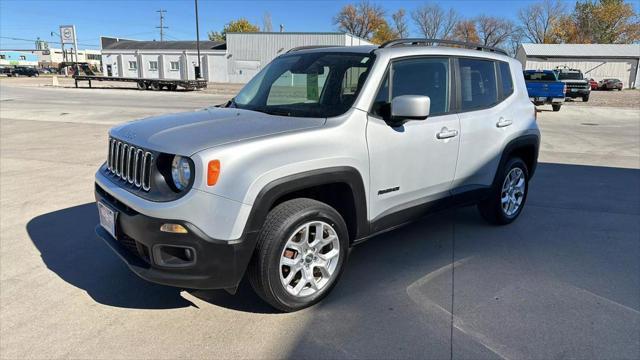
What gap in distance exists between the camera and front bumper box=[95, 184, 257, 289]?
8.73 ft

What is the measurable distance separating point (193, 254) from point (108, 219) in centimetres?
88

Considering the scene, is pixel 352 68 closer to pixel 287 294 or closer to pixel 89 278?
pixel 287 294

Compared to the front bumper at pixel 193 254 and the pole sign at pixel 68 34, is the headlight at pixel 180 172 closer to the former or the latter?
the front bumper at pixel 193 254

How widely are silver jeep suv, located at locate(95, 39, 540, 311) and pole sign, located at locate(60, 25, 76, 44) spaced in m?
84.4

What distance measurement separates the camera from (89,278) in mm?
3707

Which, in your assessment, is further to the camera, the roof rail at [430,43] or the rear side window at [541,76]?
the rear side window at [541,76]

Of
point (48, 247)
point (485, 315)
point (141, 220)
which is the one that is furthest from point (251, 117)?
point (48, 247)

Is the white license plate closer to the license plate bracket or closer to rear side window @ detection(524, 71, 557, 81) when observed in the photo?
the license plate bracket

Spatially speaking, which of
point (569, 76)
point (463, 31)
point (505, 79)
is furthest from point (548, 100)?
point (463, 31)

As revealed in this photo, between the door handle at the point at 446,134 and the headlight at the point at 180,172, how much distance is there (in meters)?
2.13

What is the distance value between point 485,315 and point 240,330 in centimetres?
170

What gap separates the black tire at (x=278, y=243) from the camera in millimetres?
2857

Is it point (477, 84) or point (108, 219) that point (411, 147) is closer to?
point (477, 84)

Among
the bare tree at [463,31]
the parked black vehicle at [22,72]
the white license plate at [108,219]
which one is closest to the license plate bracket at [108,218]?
the white license plate at [108,219]
